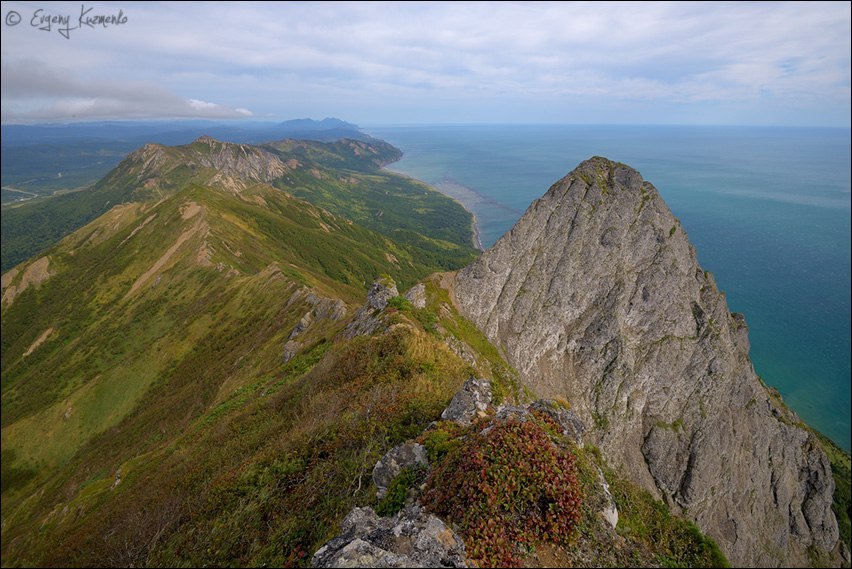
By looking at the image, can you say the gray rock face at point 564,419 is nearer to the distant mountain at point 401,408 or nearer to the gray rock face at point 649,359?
the distant mountain at point 401,408

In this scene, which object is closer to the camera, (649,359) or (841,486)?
(649,359)

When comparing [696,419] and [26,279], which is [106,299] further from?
[696,419]

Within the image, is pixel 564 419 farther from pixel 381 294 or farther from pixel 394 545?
pixel 381 294

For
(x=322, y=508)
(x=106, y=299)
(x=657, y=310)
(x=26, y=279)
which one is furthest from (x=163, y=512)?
(x=26, y=279)

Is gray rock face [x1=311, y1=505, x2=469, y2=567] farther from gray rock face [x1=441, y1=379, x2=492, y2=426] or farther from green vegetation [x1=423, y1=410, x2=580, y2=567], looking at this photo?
gray rock face [x1=441, y1=379, x2=492, y2=426]

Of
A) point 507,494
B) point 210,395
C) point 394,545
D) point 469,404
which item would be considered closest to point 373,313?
point 469,404

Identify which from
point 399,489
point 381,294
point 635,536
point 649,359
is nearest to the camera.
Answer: point 635,536

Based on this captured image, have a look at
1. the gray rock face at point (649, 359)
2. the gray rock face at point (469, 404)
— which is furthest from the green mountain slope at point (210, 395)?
the gray rock face at point (649, 359)

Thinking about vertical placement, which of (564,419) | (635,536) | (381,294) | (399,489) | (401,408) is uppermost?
(564,419)
